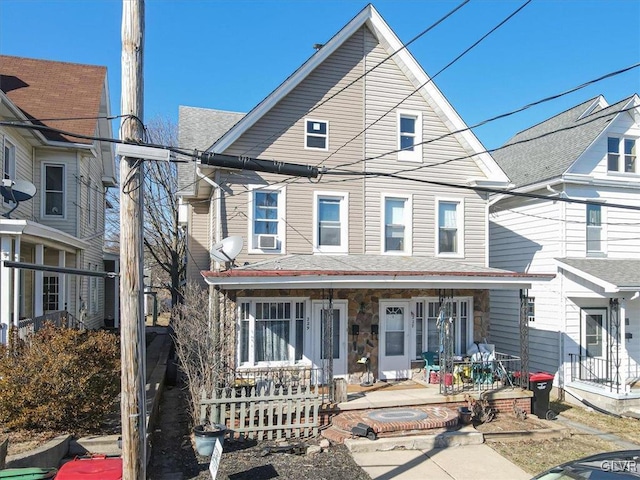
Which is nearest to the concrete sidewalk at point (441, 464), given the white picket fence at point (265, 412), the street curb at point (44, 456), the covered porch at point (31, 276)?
the white picket fence at point (265, 412)

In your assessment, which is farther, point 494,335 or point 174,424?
point 494,335

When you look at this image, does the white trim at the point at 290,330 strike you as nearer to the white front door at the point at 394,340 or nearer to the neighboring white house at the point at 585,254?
the white front door at the point at 394,340

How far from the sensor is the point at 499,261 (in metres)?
17.6

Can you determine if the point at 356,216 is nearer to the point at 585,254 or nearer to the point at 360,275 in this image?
the point at 360,275

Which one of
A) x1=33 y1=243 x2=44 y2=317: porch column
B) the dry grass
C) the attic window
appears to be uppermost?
the attic window

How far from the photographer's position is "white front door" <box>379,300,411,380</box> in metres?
12.8

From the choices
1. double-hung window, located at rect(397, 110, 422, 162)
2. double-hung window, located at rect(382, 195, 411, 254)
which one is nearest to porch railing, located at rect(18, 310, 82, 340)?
double-hung window, located at rect(382, 195, 411, 254)

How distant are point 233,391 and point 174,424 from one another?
7.01 ft

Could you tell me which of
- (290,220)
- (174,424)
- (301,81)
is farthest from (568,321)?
(174,424)

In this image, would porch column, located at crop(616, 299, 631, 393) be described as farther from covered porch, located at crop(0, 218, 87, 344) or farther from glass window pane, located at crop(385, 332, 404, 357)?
covered porch, located at crop(0, 218, 87, 344)

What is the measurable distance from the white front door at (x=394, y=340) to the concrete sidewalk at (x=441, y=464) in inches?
151

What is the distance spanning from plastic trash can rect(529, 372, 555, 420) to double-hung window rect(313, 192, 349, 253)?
5.56 metres

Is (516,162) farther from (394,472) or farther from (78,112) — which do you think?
(78,112)

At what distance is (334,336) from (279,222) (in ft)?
10.6
